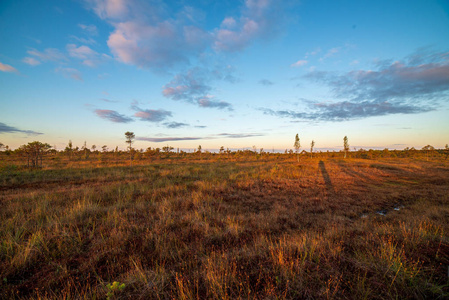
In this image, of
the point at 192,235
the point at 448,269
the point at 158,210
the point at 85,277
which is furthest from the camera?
the point at 158,210

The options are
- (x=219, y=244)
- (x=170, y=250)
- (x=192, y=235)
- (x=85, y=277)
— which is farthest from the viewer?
(x=192, y=235)

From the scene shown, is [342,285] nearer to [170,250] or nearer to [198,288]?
[198,288]

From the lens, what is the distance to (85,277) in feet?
10.1

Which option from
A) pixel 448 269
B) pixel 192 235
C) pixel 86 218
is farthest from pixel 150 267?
pixel 448 269

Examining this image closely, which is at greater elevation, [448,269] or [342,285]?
[448,269]

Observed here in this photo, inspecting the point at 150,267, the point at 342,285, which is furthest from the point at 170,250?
the point at 342,285

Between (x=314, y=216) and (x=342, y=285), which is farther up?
(x=342, y=285)

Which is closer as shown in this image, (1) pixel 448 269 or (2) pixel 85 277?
(1) pixel 448 269

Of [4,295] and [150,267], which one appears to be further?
[150,267]

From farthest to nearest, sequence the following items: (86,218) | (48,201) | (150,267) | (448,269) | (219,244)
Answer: (48,201), (86,218), (219,244), (150,267), (448,269)

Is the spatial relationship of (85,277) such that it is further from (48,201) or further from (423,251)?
(423,251)

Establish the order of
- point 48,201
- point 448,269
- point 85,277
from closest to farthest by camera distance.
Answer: point 448,269, point 85,277, point 48,201

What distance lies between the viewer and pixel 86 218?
557 cm

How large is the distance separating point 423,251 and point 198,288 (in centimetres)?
472
